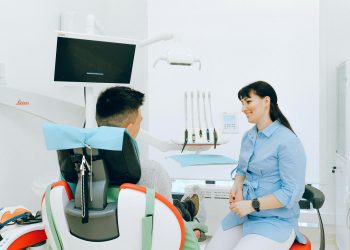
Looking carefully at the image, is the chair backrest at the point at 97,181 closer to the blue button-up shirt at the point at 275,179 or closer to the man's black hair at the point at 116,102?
the man's black hair at the point at 116,102

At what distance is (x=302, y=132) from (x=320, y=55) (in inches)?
26.2

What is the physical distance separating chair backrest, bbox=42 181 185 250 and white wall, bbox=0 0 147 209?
2.49ft

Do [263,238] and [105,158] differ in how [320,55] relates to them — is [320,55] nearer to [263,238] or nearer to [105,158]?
[263,238]

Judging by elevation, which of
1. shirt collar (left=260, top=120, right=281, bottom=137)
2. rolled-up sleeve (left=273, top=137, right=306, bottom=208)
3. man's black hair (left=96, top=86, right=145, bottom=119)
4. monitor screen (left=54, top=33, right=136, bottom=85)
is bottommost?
rolled-up sleeve (left=273, top=137, right=306, bottom=208)

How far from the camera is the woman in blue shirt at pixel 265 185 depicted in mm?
1695

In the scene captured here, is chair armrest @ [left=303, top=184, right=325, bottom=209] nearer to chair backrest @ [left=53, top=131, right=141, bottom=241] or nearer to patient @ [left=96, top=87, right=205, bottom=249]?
patient @ [left=96, top=87, right=205, bottom=249]

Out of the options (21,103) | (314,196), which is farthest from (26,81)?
(314,196)

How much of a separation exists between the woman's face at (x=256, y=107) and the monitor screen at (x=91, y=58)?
2.15 feet

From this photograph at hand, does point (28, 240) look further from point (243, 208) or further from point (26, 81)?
point (26, 81)

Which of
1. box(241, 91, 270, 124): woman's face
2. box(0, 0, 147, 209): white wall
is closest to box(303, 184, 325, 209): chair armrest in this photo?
box(241, 91, 270, 124): woman's face

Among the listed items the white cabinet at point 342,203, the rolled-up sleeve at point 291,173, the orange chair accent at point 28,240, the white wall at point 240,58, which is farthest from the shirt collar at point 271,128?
the white wall at point 240,58

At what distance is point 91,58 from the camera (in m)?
1.90

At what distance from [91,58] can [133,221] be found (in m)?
1.00

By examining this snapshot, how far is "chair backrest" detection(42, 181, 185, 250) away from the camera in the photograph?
3.83 ft
